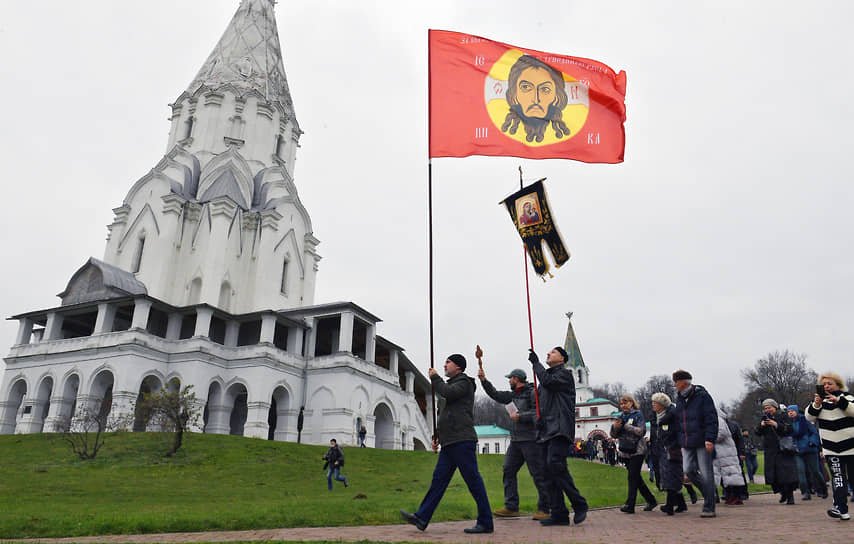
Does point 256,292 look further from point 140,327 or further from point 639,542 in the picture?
point 639,542

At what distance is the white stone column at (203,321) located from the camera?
121 feet

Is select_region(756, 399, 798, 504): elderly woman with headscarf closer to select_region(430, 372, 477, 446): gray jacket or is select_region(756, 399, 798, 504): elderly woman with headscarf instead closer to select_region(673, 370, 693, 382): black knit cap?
select_region(673, 370, 693, 382): black knit cap

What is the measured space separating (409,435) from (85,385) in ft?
72.2

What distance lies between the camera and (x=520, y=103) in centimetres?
1184

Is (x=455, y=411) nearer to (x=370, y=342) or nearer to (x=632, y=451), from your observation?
(x=632, y=451)

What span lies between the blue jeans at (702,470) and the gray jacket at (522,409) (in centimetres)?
222

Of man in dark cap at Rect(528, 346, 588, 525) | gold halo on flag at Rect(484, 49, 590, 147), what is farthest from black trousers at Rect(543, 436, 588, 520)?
gold halo on flag at Rect(484, 49, 590, 147)

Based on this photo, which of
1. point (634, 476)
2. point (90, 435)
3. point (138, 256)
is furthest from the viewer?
point (138, 256)

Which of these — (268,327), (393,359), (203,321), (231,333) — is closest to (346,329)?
(268,327)

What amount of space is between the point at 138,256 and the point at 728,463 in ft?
141

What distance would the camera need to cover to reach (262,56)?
178ft

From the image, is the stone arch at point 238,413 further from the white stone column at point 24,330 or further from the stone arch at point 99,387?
the white stone column at point 24,330

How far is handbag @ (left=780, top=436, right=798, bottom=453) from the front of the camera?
1096 centimetres

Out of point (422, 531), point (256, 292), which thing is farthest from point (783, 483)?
point (256, 292)
